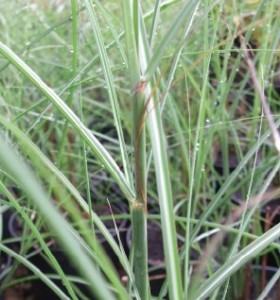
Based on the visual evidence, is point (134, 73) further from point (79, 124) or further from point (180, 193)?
point (180, 193)

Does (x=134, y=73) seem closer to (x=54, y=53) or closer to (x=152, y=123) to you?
(x=152, y=123)

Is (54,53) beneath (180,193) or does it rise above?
A: above

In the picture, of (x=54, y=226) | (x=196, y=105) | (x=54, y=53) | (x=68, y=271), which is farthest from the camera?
(x=54, y=53)

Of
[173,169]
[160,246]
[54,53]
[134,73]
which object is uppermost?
[134,73]

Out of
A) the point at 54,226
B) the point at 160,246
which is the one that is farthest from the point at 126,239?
the point at 54,226

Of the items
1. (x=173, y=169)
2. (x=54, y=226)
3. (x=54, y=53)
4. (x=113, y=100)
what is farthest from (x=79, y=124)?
(x=54, y=53)

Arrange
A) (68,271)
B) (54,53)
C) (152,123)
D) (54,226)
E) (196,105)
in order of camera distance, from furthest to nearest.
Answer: (54,53) < (196,105) < (68,271) < (152,123) < (54,226)

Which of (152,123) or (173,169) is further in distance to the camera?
(173,169)

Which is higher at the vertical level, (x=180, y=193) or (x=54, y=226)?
(x=54, y=226)

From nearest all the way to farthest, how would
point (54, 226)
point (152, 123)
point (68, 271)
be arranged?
1. point (54, 226)
2. point (152, 123)
3. point (68, 271)
